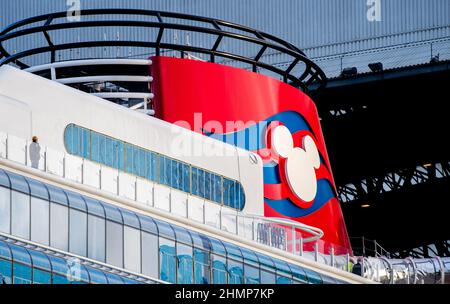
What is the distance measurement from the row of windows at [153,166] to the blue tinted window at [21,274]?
35.1 ft

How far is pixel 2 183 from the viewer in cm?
5503

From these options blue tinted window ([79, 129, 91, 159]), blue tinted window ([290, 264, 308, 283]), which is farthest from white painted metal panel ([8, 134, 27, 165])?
blue tinted window ([290, 264, 308, 283])

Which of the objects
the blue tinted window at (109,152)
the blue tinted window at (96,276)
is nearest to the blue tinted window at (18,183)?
the blue tinted window at (96,276)

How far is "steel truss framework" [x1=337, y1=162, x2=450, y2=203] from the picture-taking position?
113688 mm

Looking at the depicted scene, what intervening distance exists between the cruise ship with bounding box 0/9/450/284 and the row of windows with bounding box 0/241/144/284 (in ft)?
0.18

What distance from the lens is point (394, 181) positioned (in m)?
115

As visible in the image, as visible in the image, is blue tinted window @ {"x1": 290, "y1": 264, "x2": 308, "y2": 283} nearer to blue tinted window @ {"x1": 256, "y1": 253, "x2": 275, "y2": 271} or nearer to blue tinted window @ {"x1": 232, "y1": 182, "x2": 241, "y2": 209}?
blue tinted window @ {"x1": 256, "y1": 253, "x2": 275, "y2": 271}

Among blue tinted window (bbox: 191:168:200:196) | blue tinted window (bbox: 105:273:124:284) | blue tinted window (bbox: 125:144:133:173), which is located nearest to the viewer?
blue tinted window (bbox: 105:273:124:284)

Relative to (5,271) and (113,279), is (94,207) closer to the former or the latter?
(113,279)

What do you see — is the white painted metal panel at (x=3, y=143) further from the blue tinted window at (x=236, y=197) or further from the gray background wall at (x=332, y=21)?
the gray background wall at (x=332, y=21)

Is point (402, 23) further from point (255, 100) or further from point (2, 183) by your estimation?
point (2, 183)

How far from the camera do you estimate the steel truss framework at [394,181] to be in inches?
4476
